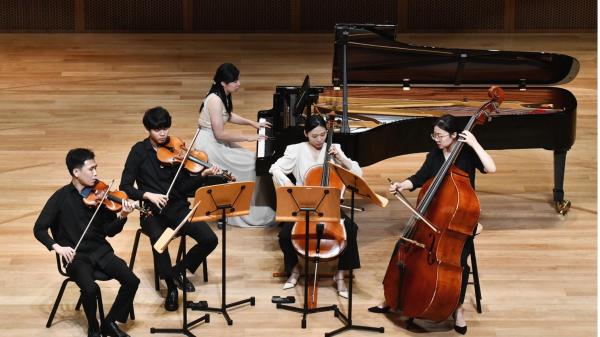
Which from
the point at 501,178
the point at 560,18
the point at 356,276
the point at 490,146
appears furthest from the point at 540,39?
the point at 356,276

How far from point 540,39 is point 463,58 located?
4406 millimetres

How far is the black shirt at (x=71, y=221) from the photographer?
5.28m

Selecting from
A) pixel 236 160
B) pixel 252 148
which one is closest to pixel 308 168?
pixel 236 160

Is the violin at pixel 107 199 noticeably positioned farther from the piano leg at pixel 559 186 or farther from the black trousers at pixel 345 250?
the piano leg at pixel 559 186

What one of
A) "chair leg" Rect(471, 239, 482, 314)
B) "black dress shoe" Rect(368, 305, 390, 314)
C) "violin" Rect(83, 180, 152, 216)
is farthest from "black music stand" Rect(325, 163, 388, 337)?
"violin" Rect(83, 180, 152, 216)

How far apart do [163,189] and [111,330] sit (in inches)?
34.5

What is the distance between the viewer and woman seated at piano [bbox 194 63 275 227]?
22.1ft

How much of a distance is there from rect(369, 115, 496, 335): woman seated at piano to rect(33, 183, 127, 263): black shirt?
4.99ft

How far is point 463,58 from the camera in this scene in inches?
295

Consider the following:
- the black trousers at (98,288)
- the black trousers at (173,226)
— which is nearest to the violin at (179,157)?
the black trousers at (173,226)

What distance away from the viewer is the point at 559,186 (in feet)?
23.6

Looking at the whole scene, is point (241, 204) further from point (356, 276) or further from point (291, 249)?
point (356, 276)

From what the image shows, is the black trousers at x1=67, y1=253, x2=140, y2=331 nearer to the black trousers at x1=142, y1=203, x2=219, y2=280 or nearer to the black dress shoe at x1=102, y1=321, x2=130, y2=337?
the black dress shoe at x1=102, y1=321, x2=130, y2=337

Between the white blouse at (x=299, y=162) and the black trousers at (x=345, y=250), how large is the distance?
0.30 metres
